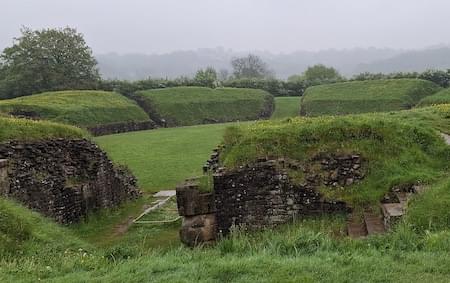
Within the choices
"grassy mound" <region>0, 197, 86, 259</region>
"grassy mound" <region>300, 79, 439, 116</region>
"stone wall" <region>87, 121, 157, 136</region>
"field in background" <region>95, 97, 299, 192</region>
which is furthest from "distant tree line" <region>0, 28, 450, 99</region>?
"grassy mound" <region>0, 197, 86, 259</region>

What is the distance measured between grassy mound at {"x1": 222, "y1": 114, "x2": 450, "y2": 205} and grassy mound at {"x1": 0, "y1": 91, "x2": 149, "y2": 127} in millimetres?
26262

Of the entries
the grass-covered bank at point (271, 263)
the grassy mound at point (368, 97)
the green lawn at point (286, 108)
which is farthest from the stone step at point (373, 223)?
the green lawn at point (286, 108)

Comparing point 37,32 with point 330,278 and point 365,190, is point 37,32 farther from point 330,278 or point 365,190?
point 330,278

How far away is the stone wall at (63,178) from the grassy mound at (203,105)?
98.1 ft

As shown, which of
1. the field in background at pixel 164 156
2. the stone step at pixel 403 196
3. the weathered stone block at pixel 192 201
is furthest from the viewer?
the field in background at pixel 164 156

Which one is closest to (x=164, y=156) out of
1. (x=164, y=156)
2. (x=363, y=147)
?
(x=164, y=156)

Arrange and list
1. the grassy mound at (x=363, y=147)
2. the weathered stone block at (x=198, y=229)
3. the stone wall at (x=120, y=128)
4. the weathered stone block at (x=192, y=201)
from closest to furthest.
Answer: the weathered stone block at (x=198, y=229) → the weathered stone block at (x=192, y=201) → the grassy mound at (x=363, y=147) → the stone wall at (x=120, y=128)

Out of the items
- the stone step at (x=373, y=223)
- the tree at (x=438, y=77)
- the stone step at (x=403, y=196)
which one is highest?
the tree at (x=438, y=77)

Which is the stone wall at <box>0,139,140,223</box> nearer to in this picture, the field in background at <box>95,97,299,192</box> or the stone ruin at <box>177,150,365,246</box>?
the field in background at <box>95,97,299,192</box>

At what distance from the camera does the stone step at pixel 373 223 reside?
318 inches

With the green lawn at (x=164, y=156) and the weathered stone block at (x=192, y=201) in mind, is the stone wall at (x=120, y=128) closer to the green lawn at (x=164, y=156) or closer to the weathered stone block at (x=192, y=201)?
the green lawn at (x=164, y=156)

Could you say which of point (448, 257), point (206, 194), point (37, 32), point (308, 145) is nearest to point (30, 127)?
point (206, 194)

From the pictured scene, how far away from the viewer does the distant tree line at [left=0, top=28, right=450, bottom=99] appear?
53094mm

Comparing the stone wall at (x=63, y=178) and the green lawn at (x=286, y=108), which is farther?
the green lawn at (x=286, y=108)
